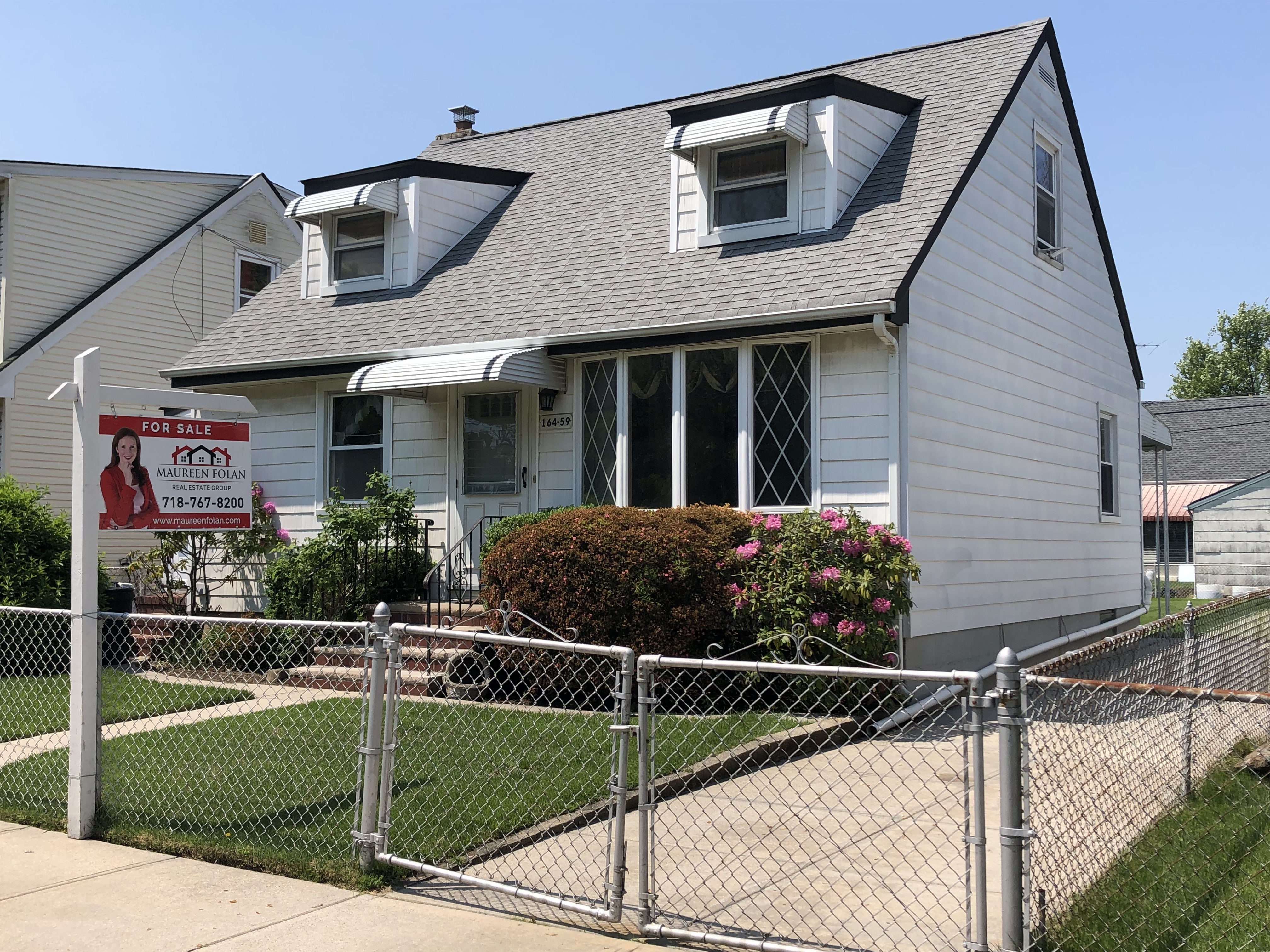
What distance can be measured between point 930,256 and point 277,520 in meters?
8.09

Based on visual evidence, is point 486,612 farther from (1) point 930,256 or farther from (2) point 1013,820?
(2) point 1013,820

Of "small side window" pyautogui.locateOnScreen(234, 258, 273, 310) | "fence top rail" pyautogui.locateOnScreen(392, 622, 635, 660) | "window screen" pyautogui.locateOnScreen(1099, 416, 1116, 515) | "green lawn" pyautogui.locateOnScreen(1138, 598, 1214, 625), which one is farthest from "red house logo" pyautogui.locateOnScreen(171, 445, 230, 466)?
"small side window" pyautogui.locateOnScreen(234, 258, 273, 310)

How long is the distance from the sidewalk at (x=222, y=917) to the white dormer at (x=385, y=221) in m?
9.64

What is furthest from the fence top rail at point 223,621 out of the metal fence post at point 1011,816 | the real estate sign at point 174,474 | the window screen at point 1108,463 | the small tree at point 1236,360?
the small tree at point 1236,360

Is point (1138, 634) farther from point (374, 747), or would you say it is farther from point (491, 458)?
point (491, 458)

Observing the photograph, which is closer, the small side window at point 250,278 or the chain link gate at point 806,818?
the chain link gate at point 806,818

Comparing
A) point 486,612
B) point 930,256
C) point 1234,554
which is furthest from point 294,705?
point 1234,554

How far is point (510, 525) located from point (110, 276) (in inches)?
476

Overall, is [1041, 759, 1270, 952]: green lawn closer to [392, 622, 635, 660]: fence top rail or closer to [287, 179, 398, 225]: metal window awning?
[392, 622, 635, 660]: fence top rail

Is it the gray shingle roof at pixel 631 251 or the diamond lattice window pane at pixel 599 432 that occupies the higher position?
the gray shingle roof at pixel 631 251

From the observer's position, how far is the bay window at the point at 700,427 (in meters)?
10.7

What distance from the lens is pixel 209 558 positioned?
14.1 metres

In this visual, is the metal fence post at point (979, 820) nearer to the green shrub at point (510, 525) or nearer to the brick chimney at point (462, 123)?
the green shrub at point (510, 525)

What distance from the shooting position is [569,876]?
553cm
